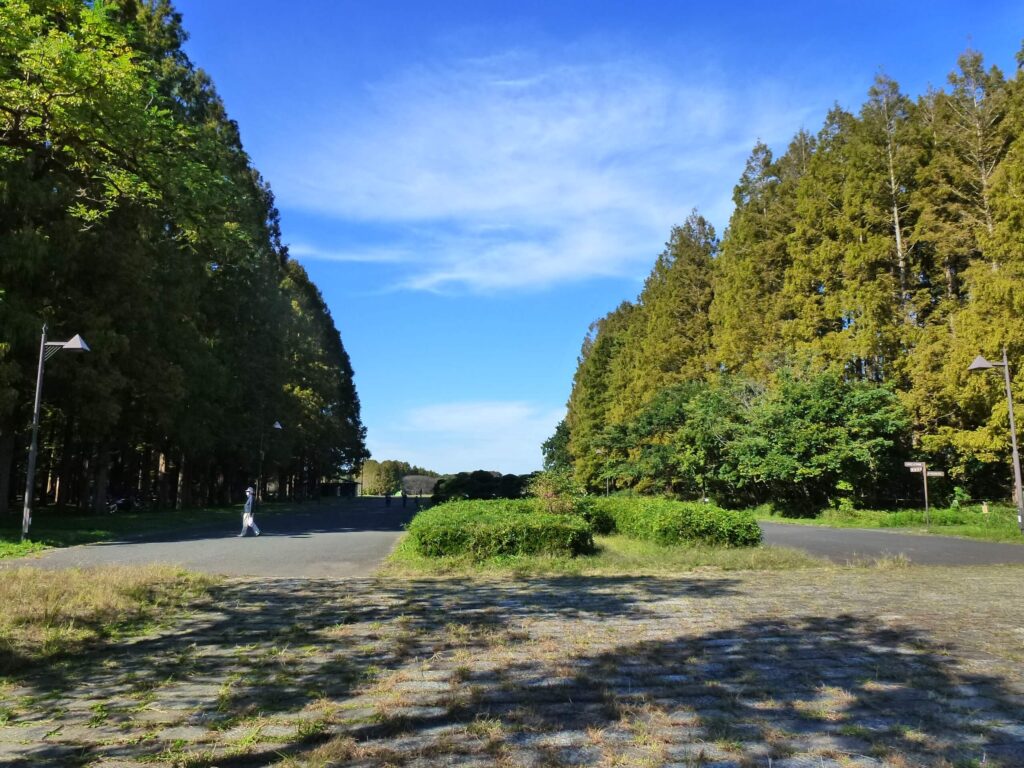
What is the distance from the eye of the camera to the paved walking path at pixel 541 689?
Answer: 332cm

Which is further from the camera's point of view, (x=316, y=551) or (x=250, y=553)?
(x=316, y=551)

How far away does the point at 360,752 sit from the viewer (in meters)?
3.29

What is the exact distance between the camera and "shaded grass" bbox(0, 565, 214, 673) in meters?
5.56

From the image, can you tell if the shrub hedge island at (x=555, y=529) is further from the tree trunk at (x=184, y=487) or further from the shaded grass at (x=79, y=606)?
the tree trunk at (x=184, y=487)

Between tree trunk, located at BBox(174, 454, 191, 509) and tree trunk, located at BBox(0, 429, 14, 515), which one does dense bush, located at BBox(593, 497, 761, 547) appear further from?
tree trunk, located at BBox(174, 454, 191, 509)

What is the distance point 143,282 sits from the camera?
78.9 ft

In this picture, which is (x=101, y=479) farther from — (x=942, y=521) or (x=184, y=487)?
(x=942, y=521)

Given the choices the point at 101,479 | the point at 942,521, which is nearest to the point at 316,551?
the point at 101,479

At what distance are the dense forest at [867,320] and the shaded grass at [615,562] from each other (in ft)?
52.7

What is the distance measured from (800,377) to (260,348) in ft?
93.5

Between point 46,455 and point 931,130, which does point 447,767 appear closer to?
point 931,130

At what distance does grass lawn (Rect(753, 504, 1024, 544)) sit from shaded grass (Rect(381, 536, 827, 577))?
11.0 meters

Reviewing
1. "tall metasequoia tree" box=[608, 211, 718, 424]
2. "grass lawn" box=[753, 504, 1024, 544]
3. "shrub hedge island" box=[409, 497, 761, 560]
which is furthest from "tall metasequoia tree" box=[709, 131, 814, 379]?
"shrub hedge island" box=[409, 497, 761, 560]

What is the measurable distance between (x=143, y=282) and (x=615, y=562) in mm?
20296
